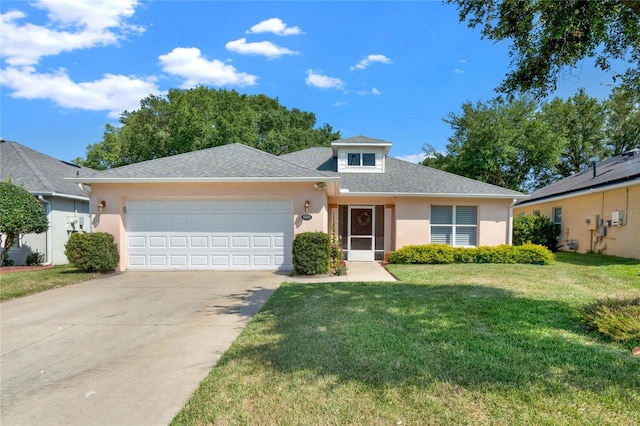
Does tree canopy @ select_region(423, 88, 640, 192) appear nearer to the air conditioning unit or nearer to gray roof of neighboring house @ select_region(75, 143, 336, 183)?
the air conditioning unit

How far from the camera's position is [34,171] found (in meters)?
14.6

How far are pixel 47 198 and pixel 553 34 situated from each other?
55.0ft

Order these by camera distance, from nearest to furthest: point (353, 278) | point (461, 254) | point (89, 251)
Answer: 1. point (353, 278)
2. point (89, 251)
3. point (461, 254)

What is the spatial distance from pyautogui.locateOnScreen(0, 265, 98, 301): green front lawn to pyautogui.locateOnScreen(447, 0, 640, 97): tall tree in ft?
35.3

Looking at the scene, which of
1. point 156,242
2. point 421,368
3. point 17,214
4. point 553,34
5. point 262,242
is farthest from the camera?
point 17,214

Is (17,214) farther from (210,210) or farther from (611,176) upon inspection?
(611,176)

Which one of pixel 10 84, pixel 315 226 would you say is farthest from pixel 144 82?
pixel 315 226

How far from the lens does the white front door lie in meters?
14.1

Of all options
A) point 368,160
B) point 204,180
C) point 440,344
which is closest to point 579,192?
point 368,160

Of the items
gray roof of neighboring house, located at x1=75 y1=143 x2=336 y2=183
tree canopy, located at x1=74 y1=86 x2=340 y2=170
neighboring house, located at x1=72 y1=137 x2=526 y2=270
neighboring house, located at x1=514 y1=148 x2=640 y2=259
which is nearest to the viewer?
gray roof of neighboring house, located at x1=75 y1=143 x2=336 y2=183

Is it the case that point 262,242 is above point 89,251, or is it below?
above

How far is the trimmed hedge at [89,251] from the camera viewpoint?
9.73 meters

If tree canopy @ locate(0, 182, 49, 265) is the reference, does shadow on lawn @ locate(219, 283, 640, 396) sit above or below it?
below

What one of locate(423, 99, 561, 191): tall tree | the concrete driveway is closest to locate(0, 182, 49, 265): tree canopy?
the concrete driveway
